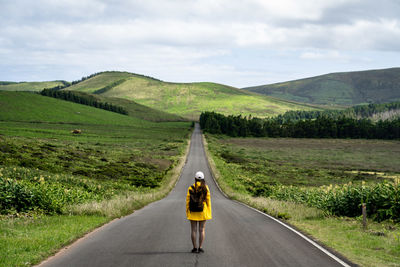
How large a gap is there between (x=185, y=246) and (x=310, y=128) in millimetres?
156209

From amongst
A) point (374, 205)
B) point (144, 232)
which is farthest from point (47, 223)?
point (374, 205)

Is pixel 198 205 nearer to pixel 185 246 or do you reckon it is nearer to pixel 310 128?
pixel 185 246

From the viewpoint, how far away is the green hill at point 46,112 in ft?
445

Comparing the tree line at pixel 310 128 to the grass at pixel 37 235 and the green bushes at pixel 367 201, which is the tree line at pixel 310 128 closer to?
the green bushes at pixel 367 201

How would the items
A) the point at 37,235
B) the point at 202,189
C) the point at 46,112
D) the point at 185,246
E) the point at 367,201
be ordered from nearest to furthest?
the point at 202,189
the point at 185,246
the point at 37,235
the point at 367,201
the point at 46,112

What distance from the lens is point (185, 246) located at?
1107cm

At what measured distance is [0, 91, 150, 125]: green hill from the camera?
135500mm

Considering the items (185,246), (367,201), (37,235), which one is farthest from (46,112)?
(185,246)

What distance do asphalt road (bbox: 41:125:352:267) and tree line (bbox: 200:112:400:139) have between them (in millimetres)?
143399

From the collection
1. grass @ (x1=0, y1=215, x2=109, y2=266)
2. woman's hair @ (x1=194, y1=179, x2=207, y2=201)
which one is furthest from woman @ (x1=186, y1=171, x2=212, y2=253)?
grass @ (x1=0, y1=215, x2=109, y2=266)

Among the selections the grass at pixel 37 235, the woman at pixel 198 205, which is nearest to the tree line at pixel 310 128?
the grass at pixel 37 235

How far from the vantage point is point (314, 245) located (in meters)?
11.9

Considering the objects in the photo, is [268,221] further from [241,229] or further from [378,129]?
[378,129]

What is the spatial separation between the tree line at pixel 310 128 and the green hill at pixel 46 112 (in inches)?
1860
